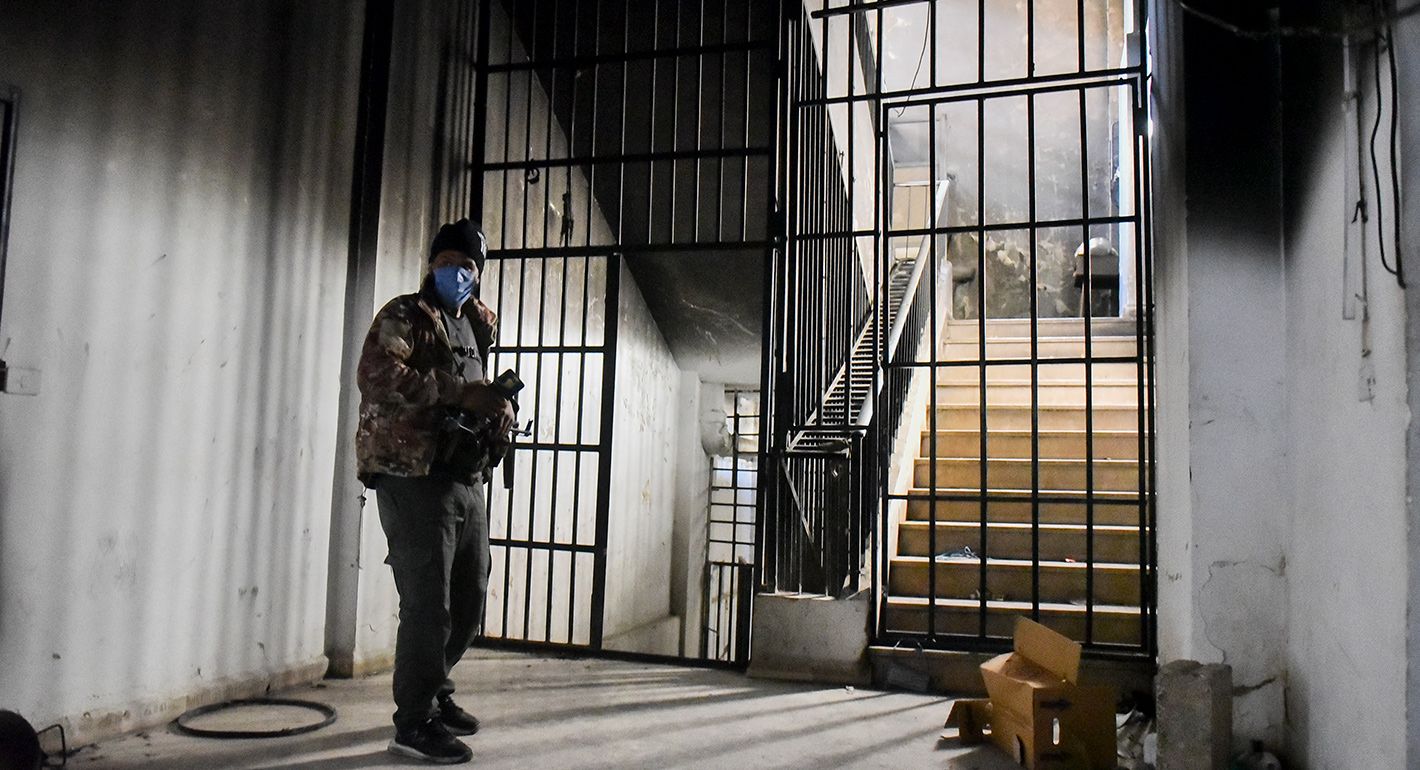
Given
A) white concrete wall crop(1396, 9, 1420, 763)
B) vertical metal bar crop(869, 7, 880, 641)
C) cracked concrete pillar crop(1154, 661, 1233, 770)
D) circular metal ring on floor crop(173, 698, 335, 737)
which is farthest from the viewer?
vertical metal bar crop(869, 7, 880, 641)

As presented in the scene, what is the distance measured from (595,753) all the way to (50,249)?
6.85 ft

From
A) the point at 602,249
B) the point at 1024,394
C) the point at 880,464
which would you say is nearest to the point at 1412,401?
the point at 880,464

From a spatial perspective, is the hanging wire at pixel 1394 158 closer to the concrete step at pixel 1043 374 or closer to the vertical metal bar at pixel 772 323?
the vertical metal bar at pixel 772 323

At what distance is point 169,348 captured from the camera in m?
3.01

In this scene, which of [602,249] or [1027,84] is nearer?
[1027,84]

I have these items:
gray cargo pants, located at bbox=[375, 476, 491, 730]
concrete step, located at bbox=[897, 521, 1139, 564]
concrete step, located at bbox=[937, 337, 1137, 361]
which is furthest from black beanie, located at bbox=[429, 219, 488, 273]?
concrete step, located at bbox=[937, 337, 1137, 361]

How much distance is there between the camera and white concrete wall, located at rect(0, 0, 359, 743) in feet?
8.46

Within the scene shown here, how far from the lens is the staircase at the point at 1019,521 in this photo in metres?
4.12

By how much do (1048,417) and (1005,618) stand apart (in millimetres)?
1836

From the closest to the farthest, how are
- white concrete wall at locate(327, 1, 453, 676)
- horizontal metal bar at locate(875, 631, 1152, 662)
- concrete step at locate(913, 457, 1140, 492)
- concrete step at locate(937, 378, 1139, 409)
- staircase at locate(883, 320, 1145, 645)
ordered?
horizontal metal bar at locate(875, 631, 1152, 662) → white concrete wall at locate(327, 1, 453, 676) → staircase at locate(883, 320, 1145, 645) → concrete step at locate(913, 457, 1140, 492) → concrete step at locate(937, 378, 1139, 409)

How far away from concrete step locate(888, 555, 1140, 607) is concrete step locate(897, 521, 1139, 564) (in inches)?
3.2

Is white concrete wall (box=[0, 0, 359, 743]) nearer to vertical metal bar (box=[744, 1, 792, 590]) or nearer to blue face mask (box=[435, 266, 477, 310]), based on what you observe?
blue face mask (box=[435, 266, 477, 310])

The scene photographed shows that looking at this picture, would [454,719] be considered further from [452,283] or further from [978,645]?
[978,645]

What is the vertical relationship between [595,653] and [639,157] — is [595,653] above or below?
below
